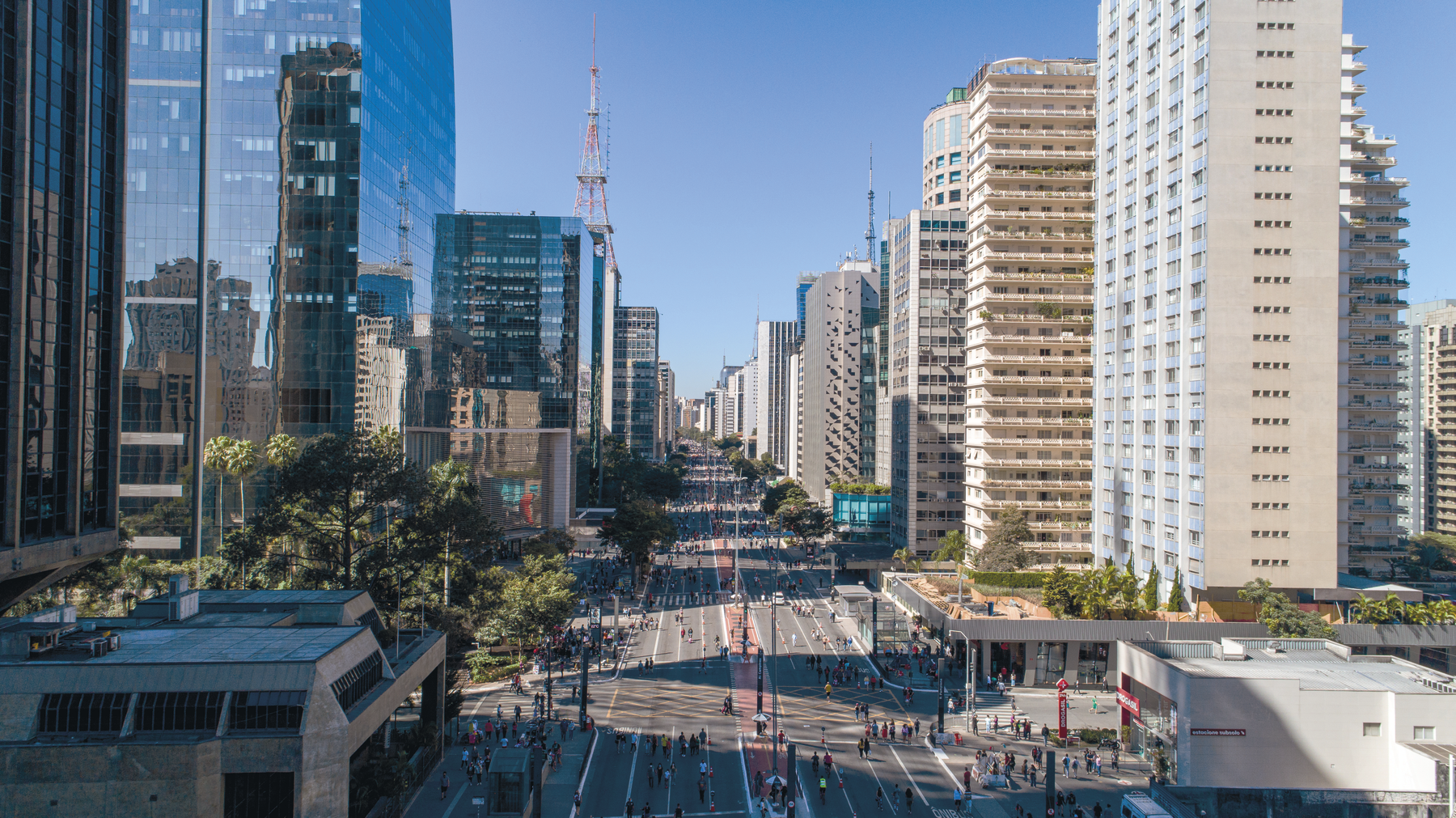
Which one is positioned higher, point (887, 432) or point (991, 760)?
point (887, 432)

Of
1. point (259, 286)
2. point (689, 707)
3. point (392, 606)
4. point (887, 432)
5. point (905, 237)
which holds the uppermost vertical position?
point (905, 237)

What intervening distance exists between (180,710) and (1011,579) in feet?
184

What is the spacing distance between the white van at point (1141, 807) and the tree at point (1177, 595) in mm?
26618

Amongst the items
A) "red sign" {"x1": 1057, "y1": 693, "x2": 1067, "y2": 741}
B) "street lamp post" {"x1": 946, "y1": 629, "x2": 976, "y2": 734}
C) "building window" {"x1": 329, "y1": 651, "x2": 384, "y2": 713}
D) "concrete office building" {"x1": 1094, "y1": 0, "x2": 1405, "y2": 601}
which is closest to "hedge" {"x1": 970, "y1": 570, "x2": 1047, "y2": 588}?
"concrete office building" {"x1": 1094, "y1": 0, "x2": 1405, "y2": 601}

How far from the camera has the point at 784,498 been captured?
129 meters

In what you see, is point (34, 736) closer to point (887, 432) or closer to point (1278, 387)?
point (1278, 387)

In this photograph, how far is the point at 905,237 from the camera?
3521 inches

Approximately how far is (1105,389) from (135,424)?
72.9 meters

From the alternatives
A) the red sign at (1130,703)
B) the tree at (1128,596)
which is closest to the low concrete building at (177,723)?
the red sign at (1130,703)

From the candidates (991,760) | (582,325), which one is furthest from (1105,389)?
(582,325)

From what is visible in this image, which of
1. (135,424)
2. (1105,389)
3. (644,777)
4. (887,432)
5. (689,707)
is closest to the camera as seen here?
(644,777)

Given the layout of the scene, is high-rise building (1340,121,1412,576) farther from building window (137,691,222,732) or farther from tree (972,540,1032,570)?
building window (137,691,222,732)

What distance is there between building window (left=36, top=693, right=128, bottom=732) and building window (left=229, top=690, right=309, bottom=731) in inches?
111

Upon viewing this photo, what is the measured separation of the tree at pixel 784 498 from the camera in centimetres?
12251
